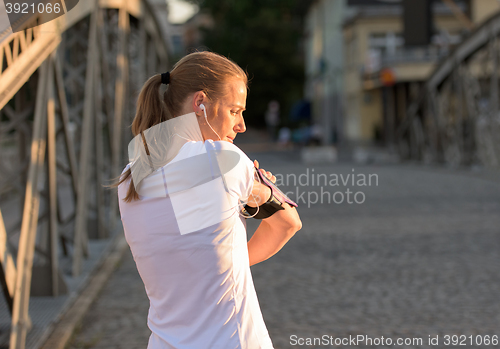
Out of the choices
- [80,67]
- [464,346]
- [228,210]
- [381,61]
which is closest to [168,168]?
[228,210]

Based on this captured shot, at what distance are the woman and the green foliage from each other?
185 ft

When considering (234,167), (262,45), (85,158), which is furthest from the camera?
(262,45)

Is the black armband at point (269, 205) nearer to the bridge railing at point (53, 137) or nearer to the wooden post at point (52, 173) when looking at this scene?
the bridge railing at point (53, 137)

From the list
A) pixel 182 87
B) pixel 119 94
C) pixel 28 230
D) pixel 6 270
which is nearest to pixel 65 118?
pixel 28 230

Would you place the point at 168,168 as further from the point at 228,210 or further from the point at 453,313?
the point at 453,313

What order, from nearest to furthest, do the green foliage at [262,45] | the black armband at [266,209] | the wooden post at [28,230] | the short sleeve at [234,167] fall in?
the short sleeve at [234,167] < the black armband at [266,209] < the wooden post at [28,230] < the green foliage at [262,45]

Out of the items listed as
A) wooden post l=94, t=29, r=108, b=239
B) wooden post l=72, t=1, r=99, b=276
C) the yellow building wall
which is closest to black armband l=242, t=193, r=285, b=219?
wooden post l=72, t=1, r=99, b=276

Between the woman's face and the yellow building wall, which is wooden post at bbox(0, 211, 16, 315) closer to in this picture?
the woman's face

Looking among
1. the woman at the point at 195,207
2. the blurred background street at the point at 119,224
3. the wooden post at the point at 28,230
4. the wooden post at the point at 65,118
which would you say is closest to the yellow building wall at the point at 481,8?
the blurred background street at the point at 119,224

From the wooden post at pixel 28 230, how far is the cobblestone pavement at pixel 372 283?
68 cm

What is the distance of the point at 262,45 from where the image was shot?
60688 mm

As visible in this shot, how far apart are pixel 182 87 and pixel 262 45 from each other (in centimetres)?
5989

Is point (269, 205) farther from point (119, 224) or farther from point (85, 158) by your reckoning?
point (119, 224)

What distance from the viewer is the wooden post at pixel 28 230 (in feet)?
14.2
